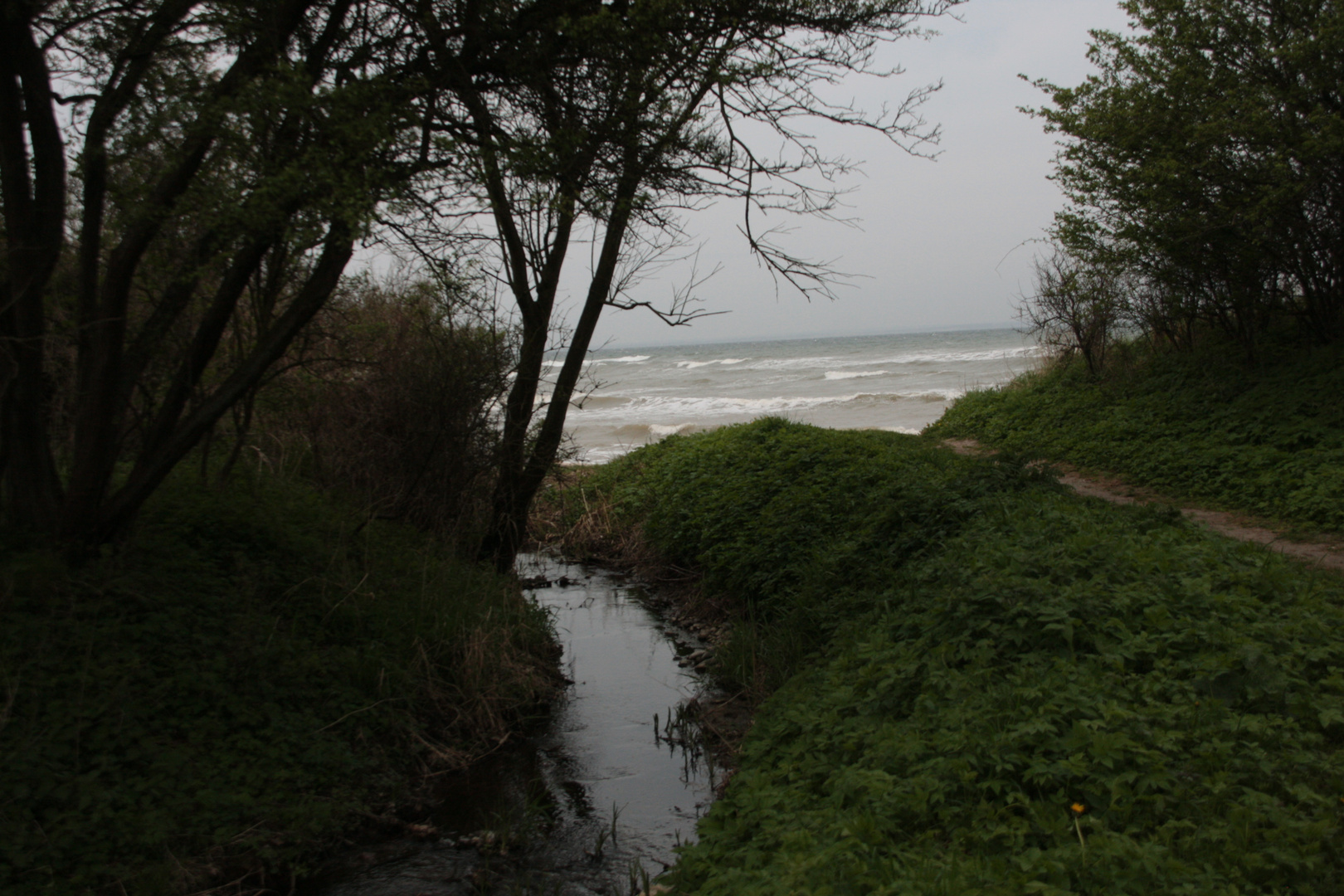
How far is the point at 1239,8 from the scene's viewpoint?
12.2 m

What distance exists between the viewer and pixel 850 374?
42.8 m

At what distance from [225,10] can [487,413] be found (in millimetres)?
4325

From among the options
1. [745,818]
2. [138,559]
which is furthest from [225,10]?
[745,818]

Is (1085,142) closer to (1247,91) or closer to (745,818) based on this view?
(1247,91)

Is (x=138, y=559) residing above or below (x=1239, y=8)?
below

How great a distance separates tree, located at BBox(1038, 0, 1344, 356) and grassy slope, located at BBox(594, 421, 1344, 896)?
7061 mm

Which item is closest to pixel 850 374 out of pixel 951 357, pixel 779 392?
pixel 779 392

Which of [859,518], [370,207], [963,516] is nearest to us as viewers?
[370,207]

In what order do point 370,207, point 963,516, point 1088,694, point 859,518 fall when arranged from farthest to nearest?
point 859,518
point 963,516
point 370,207
point 1088,694

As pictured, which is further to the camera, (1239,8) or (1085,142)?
(1085,142)

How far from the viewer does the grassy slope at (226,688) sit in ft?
14.3

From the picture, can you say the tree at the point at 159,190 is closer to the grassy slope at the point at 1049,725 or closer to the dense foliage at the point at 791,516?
the grassy slope at the point at 1049,725

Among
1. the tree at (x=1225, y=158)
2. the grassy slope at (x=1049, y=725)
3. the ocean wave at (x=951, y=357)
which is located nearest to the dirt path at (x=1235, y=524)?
the grassy slope at (x=1049, y=725)

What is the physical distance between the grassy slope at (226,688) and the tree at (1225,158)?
1086cm
